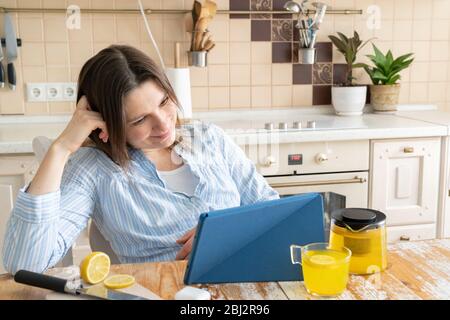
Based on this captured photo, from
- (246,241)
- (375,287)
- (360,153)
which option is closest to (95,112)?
(246,241)

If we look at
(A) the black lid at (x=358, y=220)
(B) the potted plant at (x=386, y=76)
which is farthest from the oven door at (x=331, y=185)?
(A) the black lid at (x=358, y=220)

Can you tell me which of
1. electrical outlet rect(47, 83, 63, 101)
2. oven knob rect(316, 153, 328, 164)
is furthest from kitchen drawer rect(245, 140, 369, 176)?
electrical outlet rect(47, 83, 63, 101)

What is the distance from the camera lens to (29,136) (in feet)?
7.72

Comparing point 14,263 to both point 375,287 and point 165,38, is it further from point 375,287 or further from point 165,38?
point 165,38

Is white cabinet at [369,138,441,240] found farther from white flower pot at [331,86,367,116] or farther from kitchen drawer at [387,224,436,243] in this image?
white flower pot at [331,86,367,116]

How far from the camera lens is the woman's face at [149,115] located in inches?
52.6

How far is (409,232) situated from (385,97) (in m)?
0.71

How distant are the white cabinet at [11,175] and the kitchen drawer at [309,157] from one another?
2.88ft

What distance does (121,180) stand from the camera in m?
1.43

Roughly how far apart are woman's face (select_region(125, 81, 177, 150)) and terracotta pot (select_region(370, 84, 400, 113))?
176 centimetres

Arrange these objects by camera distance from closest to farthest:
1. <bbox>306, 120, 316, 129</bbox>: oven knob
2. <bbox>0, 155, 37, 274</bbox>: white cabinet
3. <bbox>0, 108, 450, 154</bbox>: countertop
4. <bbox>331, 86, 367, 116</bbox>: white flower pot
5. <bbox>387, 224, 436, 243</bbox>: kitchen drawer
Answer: <bbox>0, 155, 37, 274</bbox>: white cabinet
<bbox>0, 108, 450, 154</bbox>: countertop
<bbox>306, 120, 316, 129</bbox>: oven knob
<bbox>387, 224, 436, 243</bbox>: kitchen drawer
<bbox>331, 86, 367, 116</bbox>: white flower pot

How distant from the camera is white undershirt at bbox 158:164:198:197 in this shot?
1.49 m

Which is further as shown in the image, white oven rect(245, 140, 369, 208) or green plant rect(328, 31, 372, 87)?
green plant rect(328, 31, 372, 87)

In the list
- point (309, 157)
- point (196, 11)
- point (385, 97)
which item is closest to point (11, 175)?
point (196, 11)
